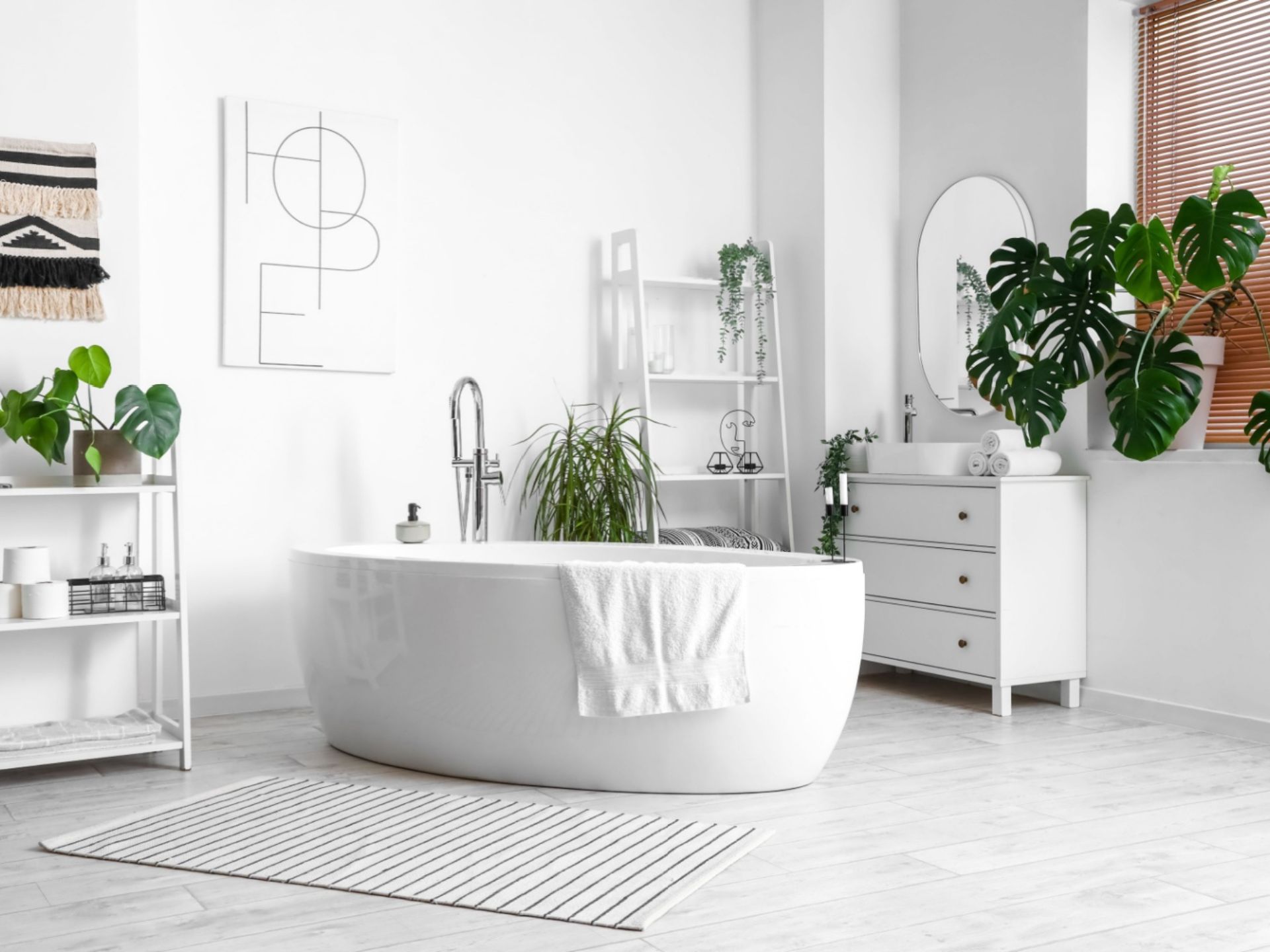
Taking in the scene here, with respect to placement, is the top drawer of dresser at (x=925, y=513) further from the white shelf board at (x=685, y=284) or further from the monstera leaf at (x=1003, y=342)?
the white shelf board at (x=685, y=284)

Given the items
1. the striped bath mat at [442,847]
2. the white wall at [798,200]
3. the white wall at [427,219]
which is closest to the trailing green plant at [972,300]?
the white wall at [798,200]

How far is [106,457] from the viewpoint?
3.39 m

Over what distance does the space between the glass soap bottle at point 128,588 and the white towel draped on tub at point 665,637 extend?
1279mm

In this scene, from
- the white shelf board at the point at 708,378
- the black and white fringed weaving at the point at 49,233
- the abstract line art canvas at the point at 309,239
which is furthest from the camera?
the white shelf board at the point at 708,378

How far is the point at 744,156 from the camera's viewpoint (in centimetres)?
512

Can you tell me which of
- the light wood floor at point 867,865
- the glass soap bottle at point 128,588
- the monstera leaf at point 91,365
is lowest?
the light wood floor at point 867,865

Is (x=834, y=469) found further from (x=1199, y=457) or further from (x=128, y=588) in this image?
(x=128, y=588)

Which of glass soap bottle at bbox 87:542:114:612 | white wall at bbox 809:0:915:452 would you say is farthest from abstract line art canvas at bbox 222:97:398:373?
white wall at bbox 809:0:915:452

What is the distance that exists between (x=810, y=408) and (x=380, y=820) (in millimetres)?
2622

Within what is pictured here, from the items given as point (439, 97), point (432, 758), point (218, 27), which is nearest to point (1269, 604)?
point (432, 758)

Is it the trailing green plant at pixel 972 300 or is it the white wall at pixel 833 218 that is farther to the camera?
the white wall at pixel 833 218

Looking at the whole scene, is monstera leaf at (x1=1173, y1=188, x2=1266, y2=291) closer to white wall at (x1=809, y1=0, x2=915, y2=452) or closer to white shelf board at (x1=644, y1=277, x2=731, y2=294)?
white wall at (x1=809, y1=0, x2=915, y2=452)

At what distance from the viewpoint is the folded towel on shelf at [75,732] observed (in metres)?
3.21

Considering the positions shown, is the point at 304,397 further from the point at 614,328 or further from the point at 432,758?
the point at 432,758
